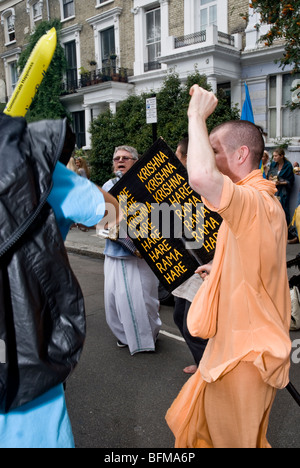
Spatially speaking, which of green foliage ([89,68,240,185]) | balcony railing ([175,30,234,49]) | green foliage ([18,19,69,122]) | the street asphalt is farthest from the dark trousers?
green foliage ([18,19,69,122])

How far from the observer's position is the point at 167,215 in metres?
3.05

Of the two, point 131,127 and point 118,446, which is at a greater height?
point 131,127

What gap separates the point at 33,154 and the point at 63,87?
22425mm

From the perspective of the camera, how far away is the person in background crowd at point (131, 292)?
156 inches

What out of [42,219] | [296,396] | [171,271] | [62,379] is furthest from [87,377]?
[42,219]

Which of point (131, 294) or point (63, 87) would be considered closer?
point (131, 294)

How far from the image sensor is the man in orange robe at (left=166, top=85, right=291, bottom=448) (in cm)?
164

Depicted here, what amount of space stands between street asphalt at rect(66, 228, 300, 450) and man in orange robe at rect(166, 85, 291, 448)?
36.7 inches

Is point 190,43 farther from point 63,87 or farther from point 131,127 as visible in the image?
point 63,87

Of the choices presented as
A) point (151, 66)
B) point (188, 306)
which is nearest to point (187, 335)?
point (188, 306)

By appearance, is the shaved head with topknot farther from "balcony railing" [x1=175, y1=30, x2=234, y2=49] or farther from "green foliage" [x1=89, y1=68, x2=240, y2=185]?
"balcony railing" [x1=175, y1=30, x2=234, y2=49]

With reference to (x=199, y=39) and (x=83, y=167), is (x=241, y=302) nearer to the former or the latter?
(x=83, y=167)

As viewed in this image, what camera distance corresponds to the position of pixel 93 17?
19.7 m

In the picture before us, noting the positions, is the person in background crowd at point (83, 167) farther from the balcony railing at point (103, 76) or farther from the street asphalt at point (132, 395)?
the balcony railing at point (103, 76)
